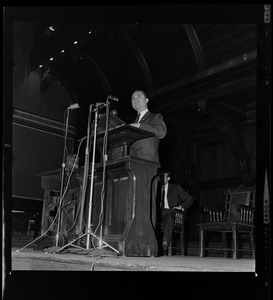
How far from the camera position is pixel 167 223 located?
16.4 ft

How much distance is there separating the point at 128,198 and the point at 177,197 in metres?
2.45

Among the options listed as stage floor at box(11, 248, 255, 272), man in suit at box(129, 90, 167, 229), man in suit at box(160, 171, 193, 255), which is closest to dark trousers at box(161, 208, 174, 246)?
man in suit at box(160, 171, 193, 255)

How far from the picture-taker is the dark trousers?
16.0 feet

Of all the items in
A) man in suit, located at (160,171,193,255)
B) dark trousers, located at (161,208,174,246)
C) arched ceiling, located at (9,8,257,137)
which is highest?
arched ceiling, located at (9,8,257,137)

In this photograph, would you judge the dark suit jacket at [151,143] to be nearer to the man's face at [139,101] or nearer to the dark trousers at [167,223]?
the man's face at [139,101]

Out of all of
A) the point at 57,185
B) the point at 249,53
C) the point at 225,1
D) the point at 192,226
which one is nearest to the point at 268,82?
the point at 225,1

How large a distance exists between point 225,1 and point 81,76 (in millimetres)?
4421

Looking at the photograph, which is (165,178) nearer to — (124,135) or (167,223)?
(167,223)

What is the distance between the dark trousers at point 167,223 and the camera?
4.87m

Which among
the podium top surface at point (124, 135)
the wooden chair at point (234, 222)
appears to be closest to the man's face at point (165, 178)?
the wooden chair at point (234, 222)

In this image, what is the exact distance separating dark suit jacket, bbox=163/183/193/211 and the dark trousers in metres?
0.28

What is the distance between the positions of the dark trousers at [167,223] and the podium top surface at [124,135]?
1762 mm

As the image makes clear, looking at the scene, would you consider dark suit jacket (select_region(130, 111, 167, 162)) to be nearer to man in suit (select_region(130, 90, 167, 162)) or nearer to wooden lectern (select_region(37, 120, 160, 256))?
man in suit (select_region(130, 90, 167, 162))

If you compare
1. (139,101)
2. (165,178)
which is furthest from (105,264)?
(165,178)
